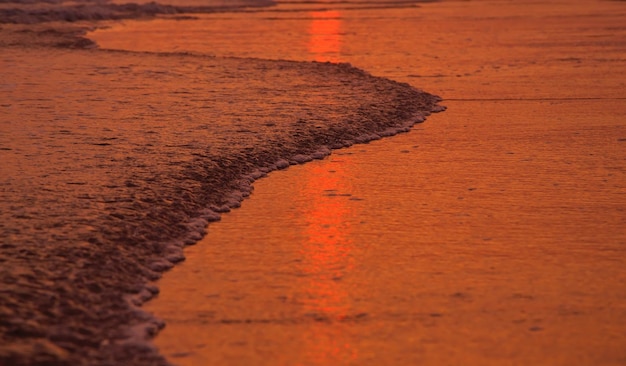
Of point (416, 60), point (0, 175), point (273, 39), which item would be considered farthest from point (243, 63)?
point (0, 175)

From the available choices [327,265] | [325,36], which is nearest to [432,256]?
[327,265]

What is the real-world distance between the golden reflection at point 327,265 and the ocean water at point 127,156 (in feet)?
0.83

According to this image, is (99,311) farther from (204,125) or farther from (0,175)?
(204,125)

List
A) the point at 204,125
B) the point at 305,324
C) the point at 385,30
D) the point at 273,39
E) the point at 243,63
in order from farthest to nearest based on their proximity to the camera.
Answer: the point at 385,30 → the point at 273,39 → the point at 243,63 → the point at 204,125 → the point at 305,324

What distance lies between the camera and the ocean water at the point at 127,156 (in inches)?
80.2

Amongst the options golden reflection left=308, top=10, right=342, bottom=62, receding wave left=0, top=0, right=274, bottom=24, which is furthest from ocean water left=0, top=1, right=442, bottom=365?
receding wave left=0, top=0, right=274, bottom=24

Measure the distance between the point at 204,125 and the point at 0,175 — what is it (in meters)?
1.07

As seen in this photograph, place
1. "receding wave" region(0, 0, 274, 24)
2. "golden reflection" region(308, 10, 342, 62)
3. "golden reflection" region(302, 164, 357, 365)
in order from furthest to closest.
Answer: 1. "receding wave" region(0, 0, 274, 24)
2. "golden reflection" region(308, 10, 342, 62)
3. "golden reflection" region(302, 164, 357, 365)

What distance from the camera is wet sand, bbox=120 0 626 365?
195 cm

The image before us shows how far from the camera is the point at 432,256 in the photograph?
8.11 ft

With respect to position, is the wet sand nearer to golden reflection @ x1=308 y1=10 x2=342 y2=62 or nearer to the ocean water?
the ocean water

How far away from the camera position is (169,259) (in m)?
2.44

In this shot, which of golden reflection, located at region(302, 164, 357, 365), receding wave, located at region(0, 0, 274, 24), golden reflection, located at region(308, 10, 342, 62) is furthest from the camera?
receding wave, located at region(0, 0, 274, 24)

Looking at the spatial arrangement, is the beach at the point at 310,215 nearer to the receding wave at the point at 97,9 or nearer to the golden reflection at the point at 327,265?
the golden reflection at the point at 327,265
